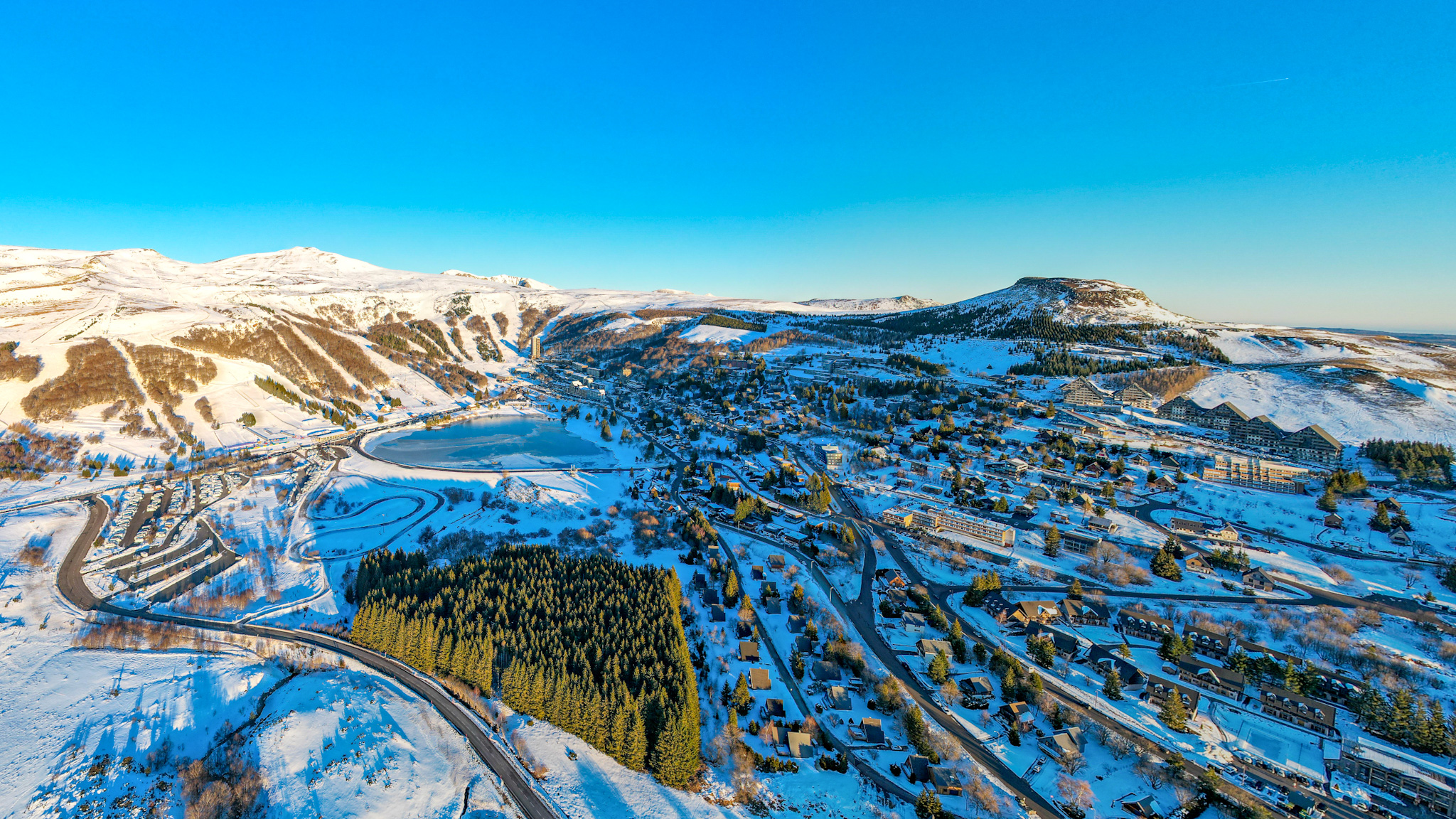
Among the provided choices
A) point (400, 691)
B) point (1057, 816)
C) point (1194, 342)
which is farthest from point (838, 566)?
point (1194, 342)

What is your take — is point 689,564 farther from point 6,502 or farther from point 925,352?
point 925,352

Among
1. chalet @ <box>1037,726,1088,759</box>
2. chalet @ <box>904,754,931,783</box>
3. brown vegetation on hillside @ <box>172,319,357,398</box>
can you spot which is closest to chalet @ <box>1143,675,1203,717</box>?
chalet @ <box>1037,726,1088,759</box>

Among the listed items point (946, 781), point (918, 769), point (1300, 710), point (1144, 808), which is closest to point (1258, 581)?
point (1300, 710)

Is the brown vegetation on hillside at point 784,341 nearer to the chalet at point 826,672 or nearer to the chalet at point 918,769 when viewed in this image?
the chalet at point 826,672

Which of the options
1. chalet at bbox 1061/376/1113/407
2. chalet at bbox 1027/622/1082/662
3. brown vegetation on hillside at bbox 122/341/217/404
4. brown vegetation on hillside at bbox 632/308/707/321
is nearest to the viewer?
chalet at bbox 1027/622/1082/662

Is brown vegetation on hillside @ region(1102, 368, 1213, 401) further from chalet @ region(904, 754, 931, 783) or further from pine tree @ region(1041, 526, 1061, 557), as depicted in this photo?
chalet @ region(904, 754, 931, 783)

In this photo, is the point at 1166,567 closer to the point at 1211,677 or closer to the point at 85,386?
the point at 1211,677

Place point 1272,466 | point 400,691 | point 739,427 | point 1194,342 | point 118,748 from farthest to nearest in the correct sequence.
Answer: point 1194,342 → point 739,427 → point 1272,466 → point 400,691 → point 118,748
